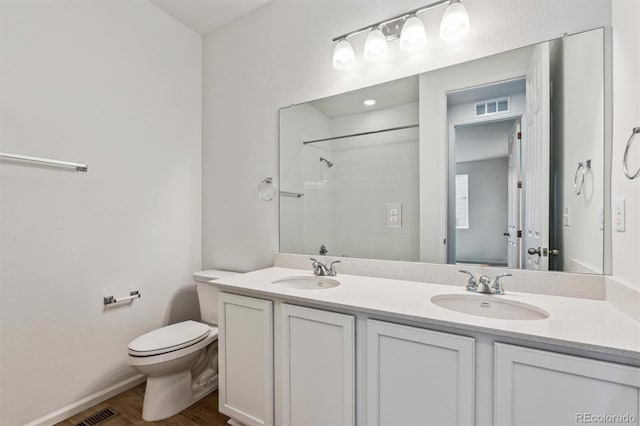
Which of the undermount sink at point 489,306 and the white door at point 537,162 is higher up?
the white door at point 537,162

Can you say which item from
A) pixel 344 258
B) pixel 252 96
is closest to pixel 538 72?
pixel 344 258

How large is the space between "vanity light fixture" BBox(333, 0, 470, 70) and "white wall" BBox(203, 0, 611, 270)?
0.16 feet

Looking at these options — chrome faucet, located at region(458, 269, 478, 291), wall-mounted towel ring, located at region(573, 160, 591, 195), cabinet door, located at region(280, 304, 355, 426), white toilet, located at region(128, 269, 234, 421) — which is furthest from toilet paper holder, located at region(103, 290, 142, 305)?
wall-mounted towel ring, located at region(573, 160, 591, 195)

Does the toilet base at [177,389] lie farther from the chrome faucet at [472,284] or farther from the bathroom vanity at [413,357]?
the chrome faucet at [472,284]

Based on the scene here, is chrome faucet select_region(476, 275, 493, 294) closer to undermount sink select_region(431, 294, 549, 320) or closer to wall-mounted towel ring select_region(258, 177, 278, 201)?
undermount sink select_region(431, 294, 549, 320)

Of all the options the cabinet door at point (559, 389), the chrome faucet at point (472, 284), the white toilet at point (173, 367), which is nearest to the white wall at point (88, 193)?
the white toilet at point (173, 367)

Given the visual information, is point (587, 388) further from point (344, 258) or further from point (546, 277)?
point (344, 258)

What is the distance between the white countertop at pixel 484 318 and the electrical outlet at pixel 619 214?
0.30 meters

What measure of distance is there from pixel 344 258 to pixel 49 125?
1.80 meters

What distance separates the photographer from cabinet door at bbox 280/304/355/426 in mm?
1194

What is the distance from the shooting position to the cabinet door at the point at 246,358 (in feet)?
4.66

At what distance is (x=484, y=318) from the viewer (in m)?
1.00
